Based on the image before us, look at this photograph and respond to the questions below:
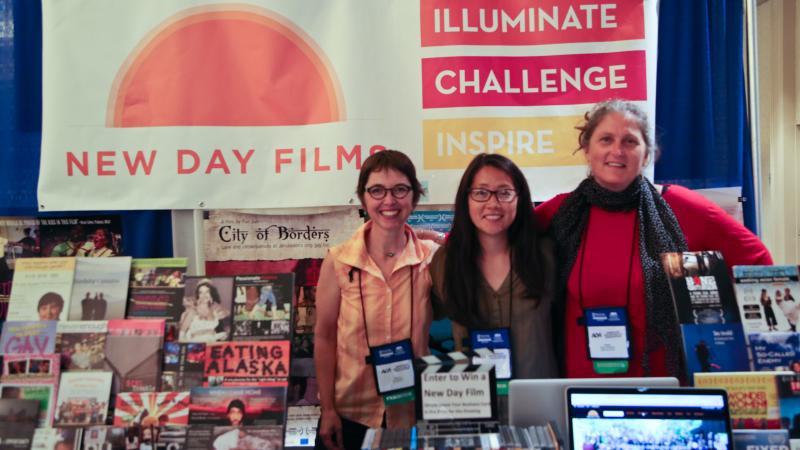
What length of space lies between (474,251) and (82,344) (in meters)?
1.28

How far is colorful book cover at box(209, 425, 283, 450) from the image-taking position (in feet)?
5.33

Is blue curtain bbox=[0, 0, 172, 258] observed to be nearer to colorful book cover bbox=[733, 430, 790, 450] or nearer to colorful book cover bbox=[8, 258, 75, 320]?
colorful book cover bbox=[8, 258, 75, 320]

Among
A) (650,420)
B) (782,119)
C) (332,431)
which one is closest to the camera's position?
(650,420)

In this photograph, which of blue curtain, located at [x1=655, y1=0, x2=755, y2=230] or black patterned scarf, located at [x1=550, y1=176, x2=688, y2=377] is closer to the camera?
black patterned scarf, located at [x1=550, y1=176, x2=688, y2=377]

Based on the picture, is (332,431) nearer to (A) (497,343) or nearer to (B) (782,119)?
(A) (497,343)

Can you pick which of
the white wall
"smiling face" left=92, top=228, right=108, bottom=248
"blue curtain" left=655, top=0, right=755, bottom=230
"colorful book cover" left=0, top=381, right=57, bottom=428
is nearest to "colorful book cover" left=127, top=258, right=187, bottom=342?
"colorful book cover" left=0, top=381, right=57, bottom=428

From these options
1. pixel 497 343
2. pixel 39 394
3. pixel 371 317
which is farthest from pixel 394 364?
pixel 39 394

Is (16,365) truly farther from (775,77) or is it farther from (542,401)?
(775,77)

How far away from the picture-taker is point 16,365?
1.82m

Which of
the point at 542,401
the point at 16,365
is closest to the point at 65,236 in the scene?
the point at 16,365

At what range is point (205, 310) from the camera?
1.85 metres

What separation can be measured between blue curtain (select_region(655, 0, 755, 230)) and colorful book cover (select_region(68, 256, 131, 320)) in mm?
2281

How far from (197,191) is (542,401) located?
1.87m

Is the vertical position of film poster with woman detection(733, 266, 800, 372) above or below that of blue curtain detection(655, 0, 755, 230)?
below
